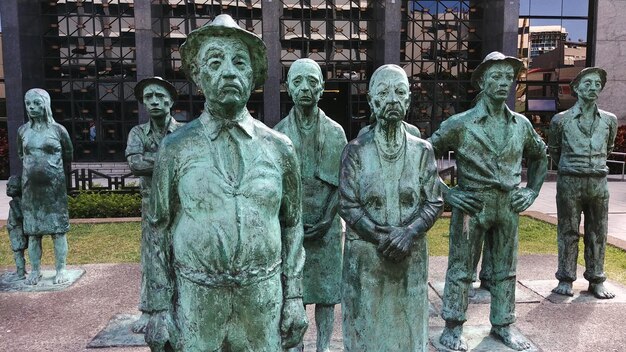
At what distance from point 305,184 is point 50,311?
3.50 m

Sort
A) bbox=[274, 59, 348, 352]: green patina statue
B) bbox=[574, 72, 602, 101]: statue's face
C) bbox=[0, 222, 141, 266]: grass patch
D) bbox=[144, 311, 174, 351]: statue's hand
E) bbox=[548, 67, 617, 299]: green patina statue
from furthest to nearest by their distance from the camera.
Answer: bbox=[0, 222, 141, 266]: grass patch → bbox=[548, 67, 617, 299]: green patina statue → bbox=[574, 72, 602, 101]: statue's face → bbox=[274, 59, 348, 352]: green patina statue → bbox=[144, 311, 174, 351]: statue's hand

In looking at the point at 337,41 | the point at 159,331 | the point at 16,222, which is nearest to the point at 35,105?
the point at 16,222

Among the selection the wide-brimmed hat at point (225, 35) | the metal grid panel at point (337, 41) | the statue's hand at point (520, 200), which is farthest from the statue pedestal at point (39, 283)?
the metal grid panel at point (337, 41)

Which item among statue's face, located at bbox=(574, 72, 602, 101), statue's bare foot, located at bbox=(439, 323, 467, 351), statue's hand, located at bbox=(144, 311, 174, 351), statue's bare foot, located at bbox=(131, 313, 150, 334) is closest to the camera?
statue's hand, located at bbox=(144, 311, 174, 351)

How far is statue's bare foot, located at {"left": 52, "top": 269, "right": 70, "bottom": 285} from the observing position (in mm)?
6660

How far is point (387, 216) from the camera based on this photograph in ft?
10.7

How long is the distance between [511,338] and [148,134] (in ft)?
12.0

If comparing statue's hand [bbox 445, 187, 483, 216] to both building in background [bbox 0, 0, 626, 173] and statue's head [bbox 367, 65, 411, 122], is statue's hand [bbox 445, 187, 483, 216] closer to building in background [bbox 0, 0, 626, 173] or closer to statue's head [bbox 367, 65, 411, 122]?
statue's head [bbox 367, 65, 411, 122]

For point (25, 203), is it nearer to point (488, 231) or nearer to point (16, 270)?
point (16, 270)

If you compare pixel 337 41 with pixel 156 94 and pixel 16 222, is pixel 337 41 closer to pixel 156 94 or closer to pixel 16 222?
pixel 16 222

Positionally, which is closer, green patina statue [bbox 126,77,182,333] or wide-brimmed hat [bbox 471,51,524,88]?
wide-brimmed hat [bbox 471,51,524,88]

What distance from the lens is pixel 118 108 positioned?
18.1 metres

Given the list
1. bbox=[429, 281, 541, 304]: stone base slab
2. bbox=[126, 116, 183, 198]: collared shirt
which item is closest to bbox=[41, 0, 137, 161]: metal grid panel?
bbox=[126, 116, 183, 198]: collared shirt

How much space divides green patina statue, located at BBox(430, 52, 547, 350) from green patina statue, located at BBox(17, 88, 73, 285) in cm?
440
